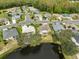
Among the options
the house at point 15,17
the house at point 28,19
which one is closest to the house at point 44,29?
the house at point 28,19

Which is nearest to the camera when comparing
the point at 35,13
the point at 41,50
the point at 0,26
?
the point at 41,50

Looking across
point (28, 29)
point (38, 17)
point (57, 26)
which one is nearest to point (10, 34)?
point (28, 29)

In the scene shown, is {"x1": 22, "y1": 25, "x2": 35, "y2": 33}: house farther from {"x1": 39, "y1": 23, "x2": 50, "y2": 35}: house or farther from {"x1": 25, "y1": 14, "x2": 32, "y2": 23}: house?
{"x1": 25, "y1": 14, "x2": 32, "y2": 23}: house

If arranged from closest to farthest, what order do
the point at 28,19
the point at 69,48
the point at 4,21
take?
the point at 69,48, the point at 4,21, the point at 28,19

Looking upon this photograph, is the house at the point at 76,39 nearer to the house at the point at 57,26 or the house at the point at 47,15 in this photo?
the house at the point at 57,26

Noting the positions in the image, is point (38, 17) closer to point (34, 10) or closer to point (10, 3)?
point (34, 10)

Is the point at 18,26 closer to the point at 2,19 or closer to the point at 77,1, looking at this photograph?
the point at 2,19

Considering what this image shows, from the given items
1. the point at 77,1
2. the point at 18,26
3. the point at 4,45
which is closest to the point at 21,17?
the point at 18,26

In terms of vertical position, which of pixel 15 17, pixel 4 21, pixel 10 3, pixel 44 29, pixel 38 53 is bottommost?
pixel 38 53
